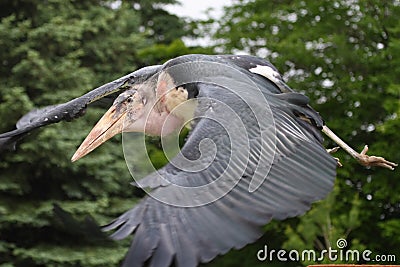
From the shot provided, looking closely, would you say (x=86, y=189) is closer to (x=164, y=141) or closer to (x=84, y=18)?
(x=84, y=18)

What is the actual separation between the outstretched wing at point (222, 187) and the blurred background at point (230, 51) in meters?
5.28

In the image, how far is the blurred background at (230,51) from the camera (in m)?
9.12

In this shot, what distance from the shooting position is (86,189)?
998 centimetres

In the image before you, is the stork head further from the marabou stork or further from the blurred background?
the blurred background

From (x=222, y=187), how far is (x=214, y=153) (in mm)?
198

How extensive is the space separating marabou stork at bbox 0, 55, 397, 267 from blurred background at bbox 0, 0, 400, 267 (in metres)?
4.80

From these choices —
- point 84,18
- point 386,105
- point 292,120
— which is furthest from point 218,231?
point 84,18

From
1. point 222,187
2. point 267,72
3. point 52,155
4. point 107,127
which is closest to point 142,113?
point 107,127

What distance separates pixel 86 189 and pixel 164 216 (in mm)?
7288

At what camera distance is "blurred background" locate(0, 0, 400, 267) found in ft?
29.9

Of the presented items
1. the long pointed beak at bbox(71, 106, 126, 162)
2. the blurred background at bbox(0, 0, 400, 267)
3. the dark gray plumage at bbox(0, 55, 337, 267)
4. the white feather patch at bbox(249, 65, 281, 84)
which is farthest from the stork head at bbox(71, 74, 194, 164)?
the blurred background at bbox(0, 0, 400, 267)

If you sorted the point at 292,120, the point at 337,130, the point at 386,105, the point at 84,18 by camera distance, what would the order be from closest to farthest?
the point at 292,120 → the point at 386,105 → the point at 337,130 → the point at 84,18

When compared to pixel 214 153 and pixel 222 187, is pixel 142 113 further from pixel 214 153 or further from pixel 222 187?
pixel 222 187

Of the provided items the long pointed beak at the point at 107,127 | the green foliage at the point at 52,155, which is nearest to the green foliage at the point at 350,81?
the green foliage at the point at 52,155
